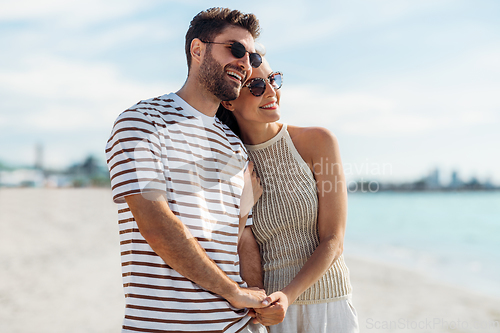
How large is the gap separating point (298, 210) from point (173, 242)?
974mm

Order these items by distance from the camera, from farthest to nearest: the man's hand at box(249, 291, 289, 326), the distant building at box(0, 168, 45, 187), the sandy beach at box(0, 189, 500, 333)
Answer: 1. the distant building at box(0, 168, 45, 187)
2. the sandy beach at box(0, 189, 500, 333)
3. the man's hand at box(249, 291, 289, 326)

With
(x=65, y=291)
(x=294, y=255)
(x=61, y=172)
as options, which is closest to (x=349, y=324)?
(x=294, y=255)

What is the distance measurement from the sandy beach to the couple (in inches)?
177

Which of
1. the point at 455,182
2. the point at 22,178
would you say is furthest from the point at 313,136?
the point at 455,182

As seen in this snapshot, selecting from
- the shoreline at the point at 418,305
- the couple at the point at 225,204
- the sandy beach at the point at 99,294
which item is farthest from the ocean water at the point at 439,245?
the couple at the point at 225,204

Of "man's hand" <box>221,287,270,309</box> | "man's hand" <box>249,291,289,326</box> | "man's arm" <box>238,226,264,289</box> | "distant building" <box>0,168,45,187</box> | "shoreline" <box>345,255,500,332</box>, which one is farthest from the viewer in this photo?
"distant building" <box>0,168,45,187</box>

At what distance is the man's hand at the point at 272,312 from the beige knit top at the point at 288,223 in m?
0.25

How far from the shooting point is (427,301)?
8250 mm

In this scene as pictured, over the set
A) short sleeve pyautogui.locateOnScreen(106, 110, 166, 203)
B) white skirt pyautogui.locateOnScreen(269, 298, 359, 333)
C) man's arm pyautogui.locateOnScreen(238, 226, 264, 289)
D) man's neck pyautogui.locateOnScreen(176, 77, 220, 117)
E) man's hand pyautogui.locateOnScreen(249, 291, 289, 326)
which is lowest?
white skirt pyautogui.locateOnScreen(269, 298, 359, 333)

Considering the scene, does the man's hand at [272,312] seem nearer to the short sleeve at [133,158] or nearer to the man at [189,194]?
the man at [189,194]

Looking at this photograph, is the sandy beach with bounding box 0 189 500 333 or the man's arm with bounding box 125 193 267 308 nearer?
the man's arm with bounding box 125 193 267 308

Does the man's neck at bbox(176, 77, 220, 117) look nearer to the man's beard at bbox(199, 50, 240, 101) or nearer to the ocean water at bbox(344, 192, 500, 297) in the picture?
the man's beard at bbox(199, 50, 240, 101)

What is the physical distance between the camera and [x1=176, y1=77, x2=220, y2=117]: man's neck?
2.29 m

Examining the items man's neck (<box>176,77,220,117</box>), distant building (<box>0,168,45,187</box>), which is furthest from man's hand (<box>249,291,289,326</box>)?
distant building (<box>0,168,45,187</box>)
